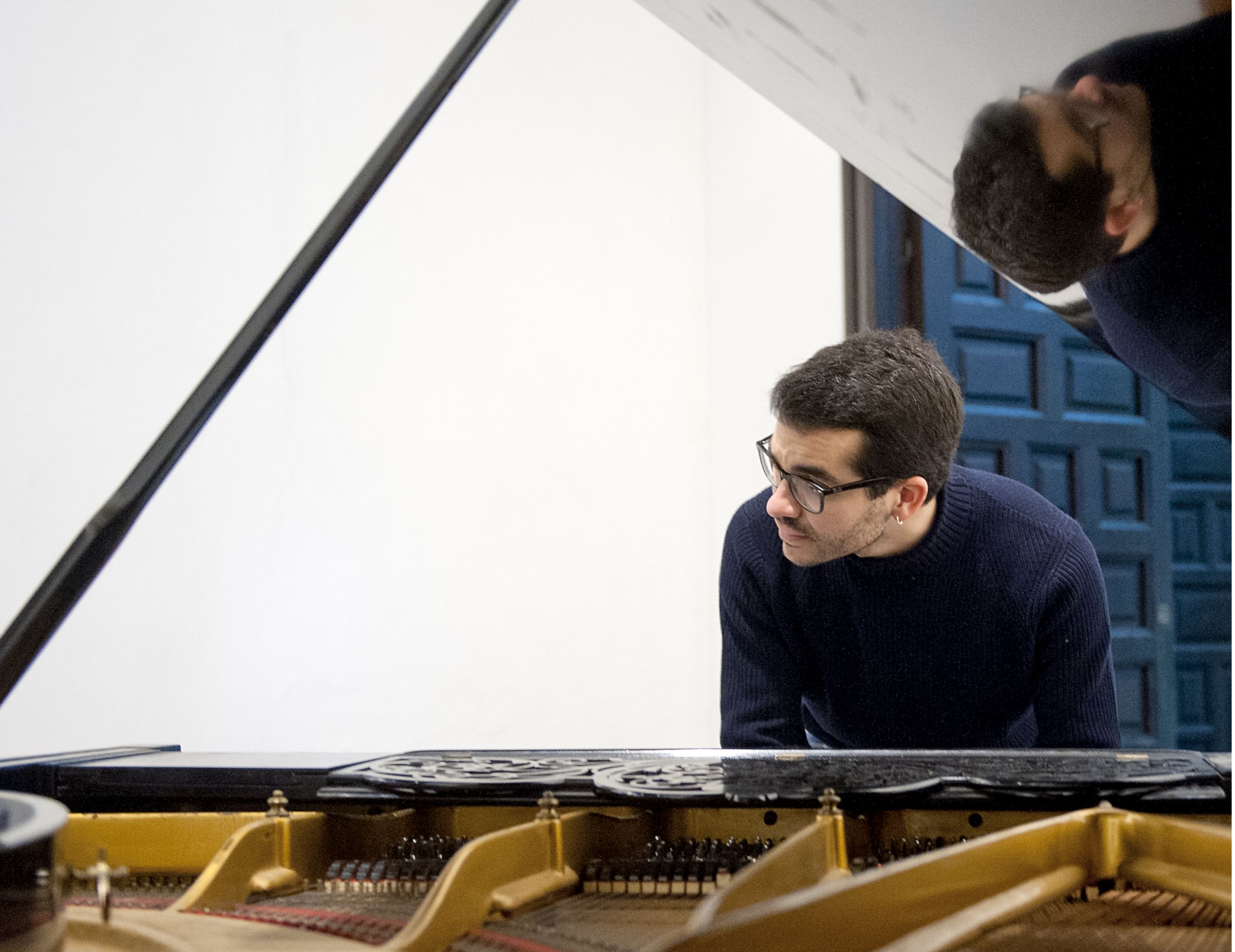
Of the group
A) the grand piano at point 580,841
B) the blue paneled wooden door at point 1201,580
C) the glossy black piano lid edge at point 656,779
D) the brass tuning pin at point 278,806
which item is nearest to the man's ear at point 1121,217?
the grand piano at point 580,841

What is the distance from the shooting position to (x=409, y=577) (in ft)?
10.3

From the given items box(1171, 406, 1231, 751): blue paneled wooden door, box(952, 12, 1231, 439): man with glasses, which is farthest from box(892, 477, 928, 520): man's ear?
box(1171, 406, 1231, 751): blue paneled wooden door

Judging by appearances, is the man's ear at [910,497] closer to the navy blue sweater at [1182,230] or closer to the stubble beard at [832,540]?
the stubble beard at [832,540]

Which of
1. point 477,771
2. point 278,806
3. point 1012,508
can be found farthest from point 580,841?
point 1012,508

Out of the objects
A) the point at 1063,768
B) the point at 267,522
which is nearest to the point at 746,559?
the point at 1063,768

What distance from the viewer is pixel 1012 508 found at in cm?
196

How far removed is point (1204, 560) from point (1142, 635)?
1.60ft

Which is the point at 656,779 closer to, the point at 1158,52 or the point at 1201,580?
the point at 1158,52

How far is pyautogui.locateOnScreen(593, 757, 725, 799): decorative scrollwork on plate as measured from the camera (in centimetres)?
111

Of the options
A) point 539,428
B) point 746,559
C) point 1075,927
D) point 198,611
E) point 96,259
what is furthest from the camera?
point 539,428

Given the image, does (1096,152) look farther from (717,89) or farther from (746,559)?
(717,89)

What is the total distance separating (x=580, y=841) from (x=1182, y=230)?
0.80m

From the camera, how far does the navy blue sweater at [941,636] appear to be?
1832 mm

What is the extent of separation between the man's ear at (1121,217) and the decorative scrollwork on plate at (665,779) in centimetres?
65
